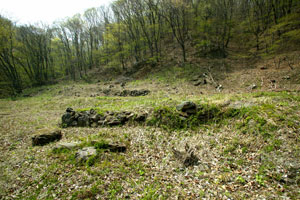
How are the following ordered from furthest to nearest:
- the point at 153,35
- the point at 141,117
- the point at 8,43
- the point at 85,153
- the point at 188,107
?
the point at 153,35 < the point at 8,43 < the point at 141,117 < the point at 188,107 < the point at 85,153

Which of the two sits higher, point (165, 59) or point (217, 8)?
point (217, 8)

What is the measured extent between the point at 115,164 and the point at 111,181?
65cm

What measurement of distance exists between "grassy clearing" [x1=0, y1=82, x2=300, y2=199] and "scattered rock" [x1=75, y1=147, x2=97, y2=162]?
0.18 m

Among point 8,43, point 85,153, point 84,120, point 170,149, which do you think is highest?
point 8,43

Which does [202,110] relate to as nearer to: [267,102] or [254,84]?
[267,102]

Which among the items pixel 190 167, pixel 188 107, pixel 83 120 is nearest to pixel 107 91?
pixel 83 120

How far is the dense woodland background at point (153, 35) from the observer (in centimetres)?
1728

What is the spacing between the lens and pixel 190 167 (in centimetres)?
442

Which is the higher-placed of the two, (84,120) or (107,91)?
(107,91)

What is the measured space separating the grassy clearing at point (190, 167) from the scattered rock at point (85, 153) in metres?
0.18

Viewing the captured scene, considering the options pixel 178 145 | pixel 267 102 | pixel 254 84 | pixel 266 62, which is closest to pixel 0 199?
pixel 178 145

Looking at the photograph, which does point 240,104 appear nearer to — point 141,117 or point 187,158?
point 187,158

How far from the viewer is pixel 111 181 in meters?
4.04

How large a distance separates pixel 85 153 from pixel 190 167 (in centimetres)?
374
